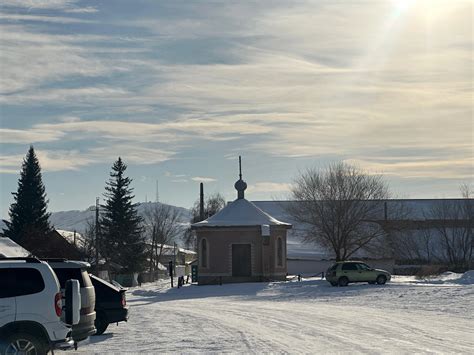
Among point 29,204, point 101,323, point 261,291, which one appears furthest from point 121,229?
point 101,323

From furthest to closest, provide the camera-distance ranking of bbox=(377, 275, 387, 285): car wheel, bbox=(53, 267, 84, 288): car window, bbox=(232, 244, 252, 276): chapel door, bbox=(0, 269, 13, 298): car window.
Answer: bbox=(232, 244, 252, 276): chapel door, bbox=(377, 275, 387, 285): car wheel, bbox=(53, 267, 84, 288): car window, bbox=(0, 269, 13, 298): car window

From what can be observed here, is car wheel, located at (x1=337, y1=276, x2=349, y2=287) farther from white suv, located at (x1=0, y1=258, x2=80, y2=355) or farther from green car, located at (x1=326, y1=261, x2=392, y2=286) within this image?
white suv, located at (x1=0, y1=258, x2=80, y2=355)

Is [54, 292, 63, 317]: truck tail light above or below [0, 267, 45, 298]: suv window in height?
below

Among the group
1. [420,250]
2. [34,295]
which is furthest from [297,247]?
[34,295]

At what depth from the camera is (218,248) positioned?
167 ft

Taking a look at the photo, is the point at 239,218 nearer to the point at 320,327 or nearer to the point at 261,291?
the point at 261,291

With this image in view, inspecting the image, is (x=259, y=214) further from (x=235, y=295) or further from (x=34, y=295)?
(x=34, y=295)

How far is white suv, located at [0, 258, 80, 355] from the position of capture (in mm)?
13578

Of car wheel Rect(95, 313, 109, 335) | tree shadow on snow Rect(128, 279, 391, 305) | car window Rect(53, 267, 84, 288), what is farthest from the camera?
tree shadow on snow Rect(128, 279, 391, 305)

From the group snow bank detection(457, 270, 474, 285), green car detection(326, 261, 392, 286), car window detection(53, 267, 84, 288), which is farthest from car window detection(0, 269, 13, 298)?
snow bank detection(457, 270, 474, 285)

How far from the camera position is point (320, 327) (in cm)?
2069

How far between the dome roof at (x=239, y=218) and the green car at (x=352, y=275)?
8.98m

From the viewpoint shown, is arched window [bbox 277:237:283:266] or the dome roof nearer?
the dome roof

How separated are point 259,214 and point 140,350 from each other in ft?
120
